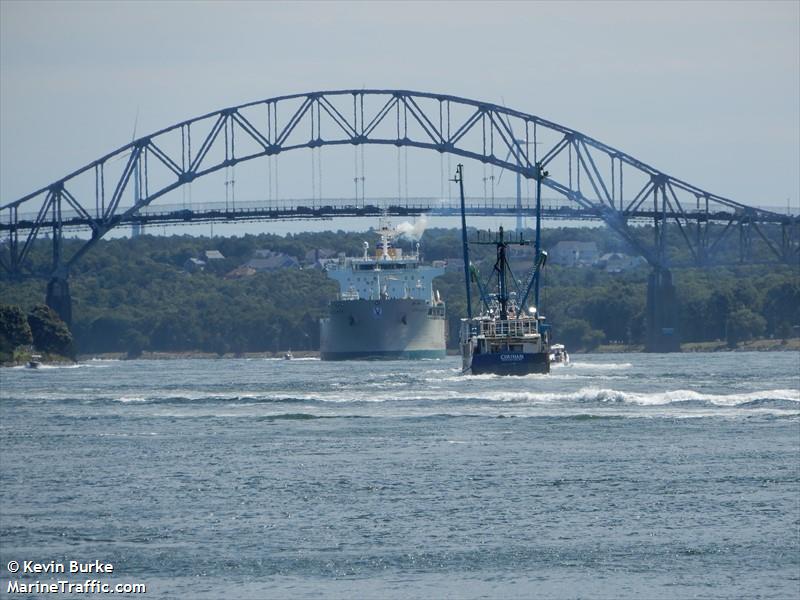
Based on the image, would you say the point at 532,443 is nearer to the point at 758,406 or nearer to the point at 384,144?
the point at 758,406

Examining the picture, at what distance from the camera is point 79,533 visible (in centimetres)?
3550

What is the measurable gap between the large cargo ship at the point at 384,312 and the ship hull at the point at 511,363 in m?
60.6

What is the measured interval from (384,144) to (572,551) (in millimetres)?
135690

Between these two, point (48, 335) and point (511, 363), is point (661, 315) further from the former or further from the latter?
point (511, 363)

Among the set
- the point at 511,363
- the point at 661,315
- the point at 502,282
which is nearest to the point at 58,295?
the point at 661,315

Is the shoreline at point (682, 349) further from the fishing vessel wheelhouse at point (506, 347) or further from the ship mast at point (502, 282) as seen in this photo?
the fishing vessel wheelhouse at point (506, 347)

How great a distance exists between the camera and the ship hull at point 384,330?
156000mm

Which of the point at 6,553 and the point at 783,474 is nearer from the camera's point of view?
the point at 6,553

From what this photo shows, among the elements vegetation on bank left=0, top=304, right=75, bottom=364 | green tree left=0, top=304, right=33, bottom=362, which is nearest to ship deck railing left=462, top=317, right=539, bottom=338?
green tree left=0, top=304, right=33, bottom=362

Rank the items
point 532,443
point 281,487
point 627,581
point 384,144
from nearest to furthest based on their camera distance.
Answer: point 627,581 → point 281,487 → point 532,443 → point 384,144

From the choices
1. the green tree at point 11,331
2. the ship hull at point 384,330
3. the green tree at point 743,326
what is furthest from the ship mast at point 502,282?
the green tree at point 743,326

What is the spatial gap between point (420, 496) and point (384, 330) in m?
116

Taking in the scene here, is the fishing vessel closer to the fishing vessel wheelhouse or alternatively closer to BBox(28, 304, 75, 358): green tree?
the fishing vessel wheelhouse

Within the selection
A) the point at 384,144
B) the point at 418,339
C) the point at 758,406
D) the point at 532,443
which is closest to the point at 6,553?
the point at 532,443
